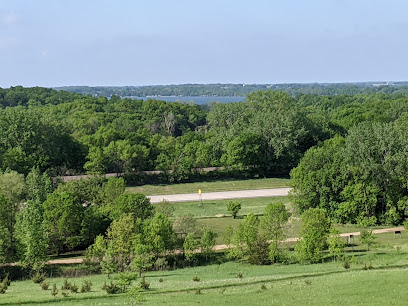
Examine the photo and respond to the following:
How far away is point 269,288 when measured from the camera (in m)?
Result: 22.5

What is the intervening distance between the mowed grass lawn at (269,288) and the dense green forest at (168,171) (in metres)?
4.01

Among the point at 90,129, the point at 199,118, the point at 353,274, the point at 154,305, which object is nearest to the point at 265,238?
the point at 353,274

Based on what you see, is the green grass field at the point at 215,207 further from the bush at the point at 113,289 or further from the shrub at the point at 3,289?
the bush at the point at 113,289

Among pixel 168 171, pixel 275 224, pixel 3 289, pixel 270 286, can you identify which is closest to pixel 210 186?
pixel 168 171

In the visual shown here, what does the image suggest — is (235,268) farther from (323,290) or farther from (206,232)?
(323,290)

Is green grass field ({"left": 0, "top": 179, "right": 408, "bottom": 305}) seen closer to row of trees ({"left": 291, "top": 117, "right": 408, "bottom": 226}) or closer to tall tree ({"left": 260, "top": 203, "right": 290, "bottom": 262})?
tall tree ({"left": 260, "top": 203, "right": 290, "bottom": 262})

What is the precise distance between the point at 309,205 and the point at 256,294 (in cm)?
2530

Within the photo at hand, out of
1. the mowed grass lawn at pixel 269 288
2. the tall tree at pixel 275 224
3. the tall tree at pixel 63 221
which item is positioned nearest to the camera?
the mowed grass lawn at pixel 269 288

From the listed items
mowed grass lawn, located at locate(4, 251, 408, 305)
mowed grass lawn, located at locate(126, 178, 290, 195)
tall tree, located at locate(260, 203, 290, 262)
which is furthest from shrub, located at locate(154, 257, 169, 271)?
mowed grass lawn, located at locate(126, 178, 290, 195)

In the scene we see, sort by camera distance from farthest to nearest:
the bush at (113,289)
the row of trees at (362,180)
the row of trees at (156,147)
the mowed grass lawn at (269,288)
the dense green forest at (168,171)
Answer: the row of trees at (156,147) < the row of trees at (362,180) < the dense green forest at (168,171) < the bush at (113,289) < the mowed grass lawn at (269,288)

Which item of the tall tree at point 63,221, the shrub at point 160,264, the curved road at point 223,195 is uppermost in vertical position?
the tall tree at point 63,221

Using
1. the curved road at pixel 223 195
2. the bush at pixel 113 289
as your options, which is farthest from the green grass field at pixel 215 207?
the bush at pixel 113 289

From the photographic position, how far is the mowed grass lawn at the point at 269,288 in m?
20.0

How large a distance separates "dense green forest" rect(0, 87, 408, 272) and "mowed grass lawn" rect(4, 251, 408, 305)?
158 inches
